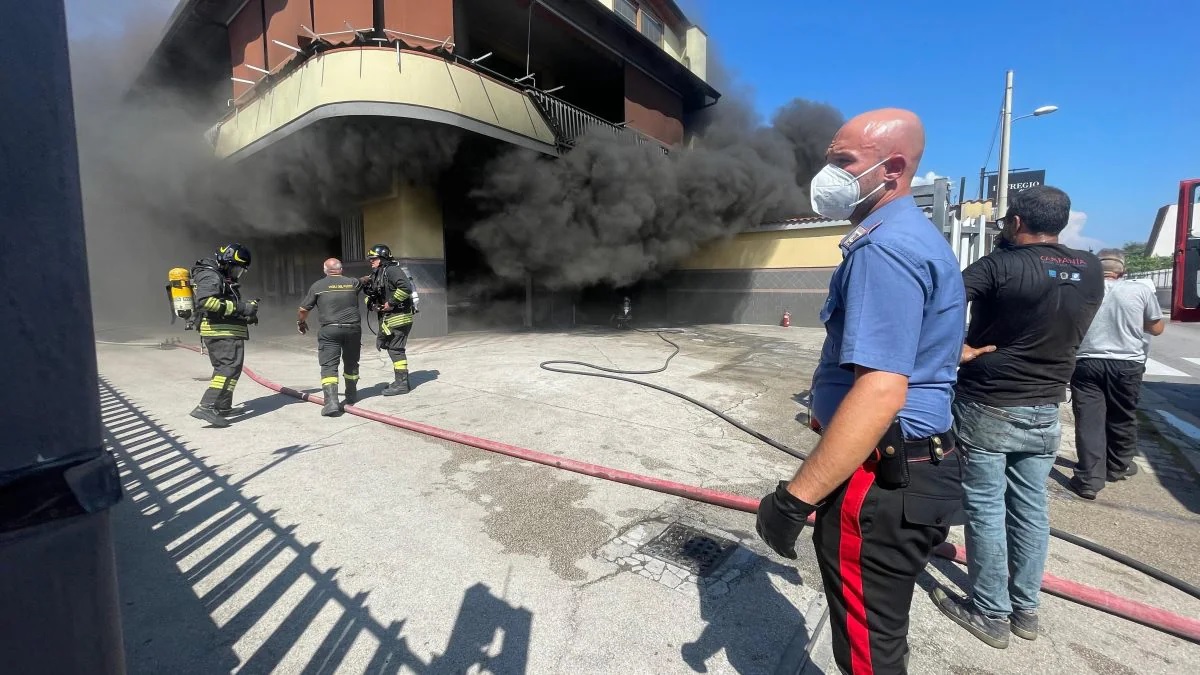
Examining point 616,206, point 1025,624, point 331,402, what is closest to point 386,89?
Result: point 616,206

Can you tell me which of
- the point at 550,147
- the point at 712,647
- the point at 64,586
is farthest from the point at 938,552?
the point at 550,147

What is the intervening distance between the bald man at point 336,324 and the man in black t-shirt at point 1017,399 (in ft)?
16.5

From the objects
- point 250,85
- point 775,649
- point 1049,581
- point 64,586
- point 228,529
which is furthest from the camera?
point 250,85

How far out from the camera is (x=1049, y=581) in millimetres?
2307

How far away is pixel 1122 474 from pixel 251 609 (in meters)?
5.40

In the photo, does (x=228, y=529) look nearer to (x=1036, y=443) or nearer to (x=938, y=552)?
(x=938, y=552)

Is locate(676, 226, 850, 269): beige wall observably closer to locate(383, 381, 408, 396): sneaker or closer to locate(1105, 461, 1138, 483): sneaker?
locate(1105, 461, 1138, 483): sneaker

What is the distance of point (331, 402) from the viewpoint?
4973 mm

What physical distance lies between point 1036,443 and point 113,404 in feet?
24.4

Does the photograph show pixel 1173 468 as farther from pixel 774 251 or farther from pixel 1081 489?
pixel 774 251

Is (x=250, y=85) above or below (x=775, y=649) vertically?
above

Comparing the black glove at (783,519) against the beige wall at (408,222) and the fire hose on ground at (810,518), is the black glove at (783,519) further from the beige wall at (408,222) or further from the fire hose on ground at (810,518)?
the beige wall at (408,222)

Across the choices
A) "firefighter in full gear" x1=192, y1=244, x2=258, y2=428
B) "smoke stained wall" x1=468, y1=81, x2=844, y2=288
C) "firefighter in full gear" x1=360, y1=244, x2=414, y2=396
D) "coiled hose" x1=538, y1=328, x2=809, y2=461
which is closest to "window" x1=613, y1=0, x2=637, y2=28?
"smoke stained wall" x1=468, y1=81, x2=844, y2=288

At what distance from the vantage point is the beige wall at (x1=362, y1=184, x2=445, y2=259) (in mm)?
10344
